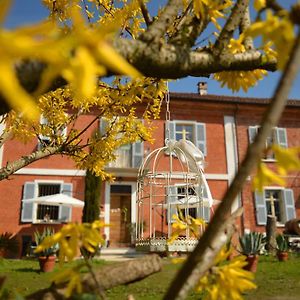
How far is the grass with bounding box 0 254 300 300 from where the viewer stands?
21.3 feet

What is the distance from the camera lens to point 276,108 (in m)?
1.00

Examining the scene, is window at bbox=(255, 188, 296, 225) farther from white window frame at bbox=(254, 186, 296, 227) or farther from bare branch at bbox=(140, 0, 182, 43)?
bare branch at bbox=(140, 0, 182, 43)

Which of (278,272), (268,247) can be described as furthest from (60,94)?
(268,247)

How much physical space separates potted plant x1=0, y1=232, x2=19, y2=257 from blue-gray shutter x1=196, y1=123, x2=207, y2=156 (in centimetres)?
1001

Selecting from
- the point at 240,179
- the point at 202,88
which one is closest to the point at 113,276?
the point at 240,179

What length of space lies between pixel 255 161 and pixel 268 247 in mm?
14298

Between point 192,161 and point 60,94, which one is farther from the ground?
point 60,94

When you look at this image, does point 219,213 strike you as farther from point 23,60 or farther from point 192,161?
point 192,161

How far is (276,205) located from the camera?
19.1 m

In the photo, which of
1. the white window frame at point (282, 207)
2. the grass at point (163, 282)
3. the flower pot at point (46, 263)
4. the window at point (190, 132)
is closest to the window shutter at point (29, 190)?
the grass at point (163, 282)

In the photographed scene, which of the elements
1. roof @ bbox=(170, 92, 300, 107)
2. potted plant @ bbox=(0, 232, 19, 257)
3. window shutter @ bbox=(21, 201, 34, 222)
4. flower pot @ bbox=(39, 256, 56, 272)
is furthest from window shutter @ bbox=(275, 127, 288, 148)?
flower pot @ bbox=(39, 256, 56, 272)

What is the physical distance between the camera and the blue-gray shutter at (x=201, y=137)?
62.1 feet

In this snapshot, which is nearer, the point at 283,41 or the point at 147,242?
the point at 283,41

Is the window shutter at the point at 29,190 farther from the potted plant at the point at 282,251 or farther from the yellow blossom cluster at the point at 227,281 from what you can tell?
the yellow blossom cluster at the point at 227,281
